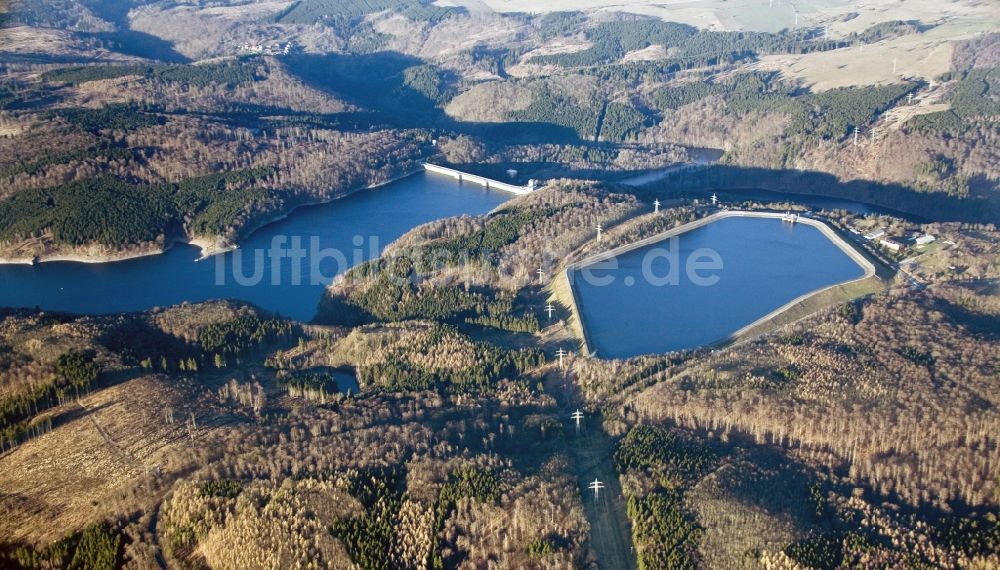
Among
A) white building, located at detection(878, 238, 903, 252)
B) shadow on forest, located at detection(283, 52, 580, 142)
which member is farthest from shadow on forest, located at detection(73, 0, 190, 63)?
white building, located at detection(878, 238, 903, 252)

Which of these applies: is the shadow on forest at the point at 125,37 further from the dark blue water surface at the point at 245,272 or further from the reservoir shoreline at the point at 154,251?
the dark blue water surface at the point at 245,272

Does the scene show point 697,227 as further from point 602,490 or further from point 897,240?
point 602,490

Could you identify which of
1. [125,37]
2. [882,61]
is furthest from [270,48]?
[882,61]

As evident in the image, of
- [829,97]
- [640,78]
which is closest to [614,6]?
[640,78]

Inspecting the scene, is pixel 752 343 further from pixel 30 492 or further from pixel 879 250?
pixel 30 492

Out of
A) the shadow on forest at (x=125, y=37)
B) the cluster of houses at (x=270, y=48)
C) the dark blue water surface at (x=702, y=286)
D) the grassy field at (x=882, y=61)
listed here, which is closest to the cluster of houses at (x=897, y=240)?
the dark blue water surface at (x=702, y=286)
